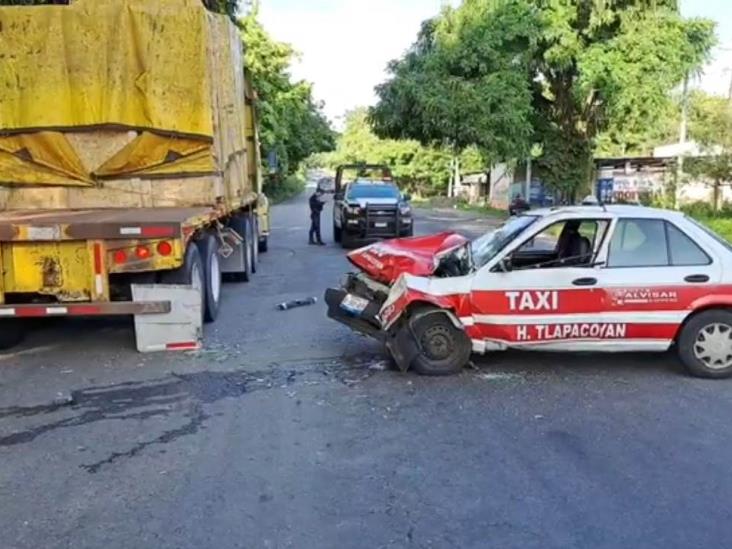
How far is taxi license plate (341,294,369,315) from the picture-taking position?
709 cm

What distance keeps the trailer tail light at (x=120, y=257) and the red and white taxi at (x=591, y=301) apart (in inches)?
97.4

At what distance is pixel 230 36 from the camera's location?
10938mm

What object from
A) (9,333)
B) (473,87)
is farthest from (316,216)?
(9,333)

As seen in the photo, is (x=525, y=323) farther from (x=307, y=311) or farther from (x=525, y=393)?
(x=307, y=311)

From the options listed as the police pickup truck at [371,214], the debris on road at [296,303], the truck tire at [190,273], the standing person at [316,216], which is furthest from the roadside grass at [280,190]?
the truck tire at [190,273]

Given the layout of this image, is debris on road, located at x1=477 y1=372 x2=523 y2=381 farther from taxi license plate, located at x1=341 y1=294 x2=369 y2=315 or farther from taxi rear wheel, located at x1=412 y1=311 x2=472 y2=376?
taxi license plate, located at x1=341 y1=294 x2=369 y2=315

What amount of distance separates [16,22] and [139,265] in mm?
3590

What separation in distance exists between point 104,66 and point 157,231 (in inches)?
107

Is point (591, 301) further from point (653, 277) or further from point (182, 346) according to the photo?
point (182, 346)

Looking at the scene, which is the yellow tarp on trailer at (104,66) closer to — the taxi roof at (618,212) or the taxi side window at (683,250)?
the taxi roof at (618,212)

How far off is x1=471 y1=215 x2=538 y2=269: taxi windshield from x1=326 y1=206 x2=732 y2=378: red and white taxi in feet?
0.30

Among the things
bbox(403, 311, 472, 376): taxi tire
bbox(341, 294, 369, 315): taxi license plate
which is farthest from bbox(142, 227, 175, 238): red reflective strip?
bbox(403, 311, 472, 376): taxi tire

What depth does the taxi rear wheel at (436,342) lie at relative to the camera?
668 cm

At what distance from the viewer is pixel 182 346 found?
770 centimetres
